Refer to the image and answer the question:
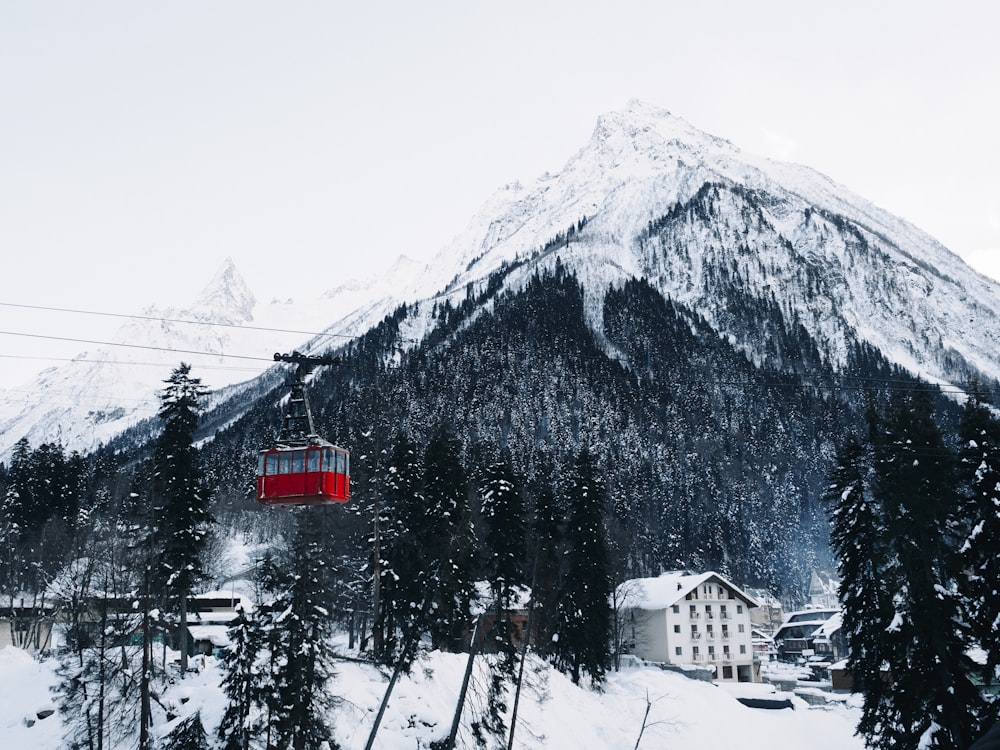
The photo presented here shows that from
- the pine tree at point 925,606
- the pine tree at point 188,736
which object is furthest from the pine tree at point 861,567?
the pine tree at point 188,736

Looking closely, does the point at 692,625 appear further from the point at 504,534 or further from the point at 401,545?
the point at 401,545

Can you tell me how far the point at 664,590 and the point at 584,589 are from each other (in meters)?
39.4

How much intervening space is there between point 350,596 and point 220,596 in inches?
969

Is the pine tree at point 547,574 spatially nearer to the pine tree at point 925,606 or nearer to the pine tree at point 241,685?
the pine tree at point 925,606

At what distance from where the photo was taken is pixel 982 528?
35.2 metres

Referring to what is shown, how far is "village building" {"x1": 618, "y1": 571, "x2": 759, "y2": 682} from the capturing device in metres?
99.8

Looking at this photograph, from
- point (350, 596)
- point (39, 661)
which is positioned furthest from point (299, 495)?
point (350, 596)

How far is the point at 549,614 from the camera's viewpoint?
71.6 metres

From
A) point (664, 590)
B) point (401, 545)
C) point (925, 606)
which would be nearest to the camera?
point (925, 606)

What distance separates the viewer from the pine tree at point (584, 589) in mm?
67688

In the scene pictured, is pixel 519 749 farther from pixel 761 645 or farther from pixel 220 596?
pixel 761 645

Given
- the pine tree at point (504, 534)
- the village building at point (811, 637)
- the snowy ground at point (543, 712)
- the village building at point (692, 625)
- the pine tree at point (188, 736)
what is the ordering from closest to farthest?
1. the pine tree at point (188, 736)
2. the snowy ground at point (543, 712)
3. the pine tree at point (504, 534)
4. the village building at point (692, 625)
5. the village building at point (811, 637)

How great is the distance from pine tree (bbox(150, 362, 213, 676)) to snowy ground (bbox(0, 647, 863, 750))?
581cm

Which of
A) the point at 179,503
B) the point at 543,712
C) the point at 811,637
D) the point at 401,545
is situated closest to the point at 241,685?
the point at 179,503
